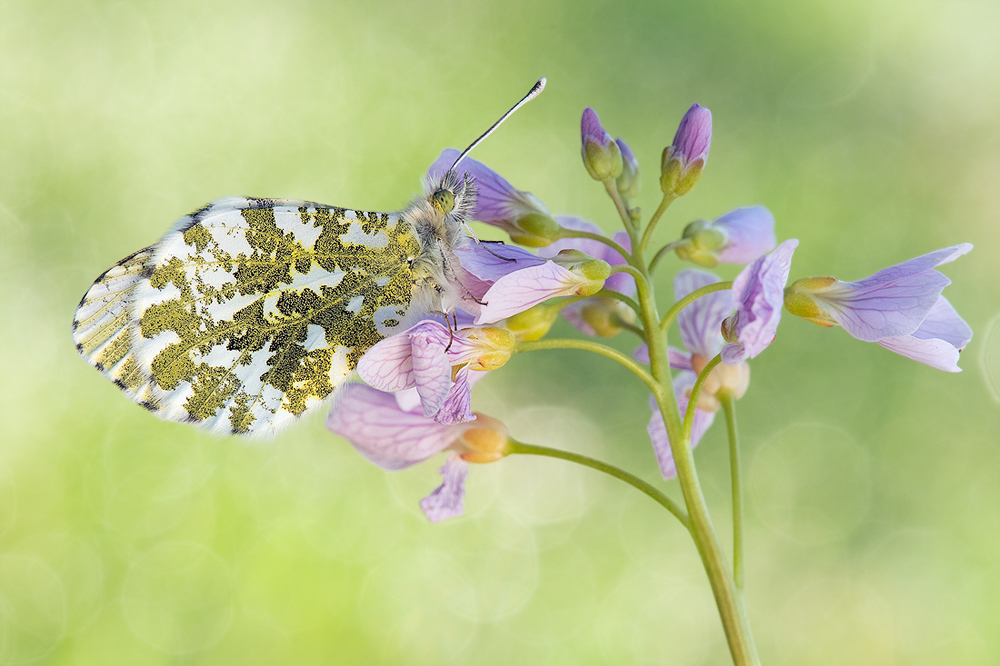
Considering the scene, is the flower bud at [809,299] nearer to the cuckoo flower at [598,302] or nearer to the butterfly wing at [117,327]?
the cuckoo flower at [598,302]

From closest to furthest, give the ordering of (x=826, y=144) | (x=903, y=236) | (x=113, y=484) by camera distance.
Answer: (x=113, y=484), (x=903, y=236), (x=826, y=144)

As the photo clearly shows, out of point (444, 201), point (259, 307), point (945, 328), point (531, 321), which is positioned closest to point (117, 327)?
point (259, 307)

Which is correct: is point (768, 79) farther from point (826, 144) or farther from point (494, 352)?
point (494, 352)

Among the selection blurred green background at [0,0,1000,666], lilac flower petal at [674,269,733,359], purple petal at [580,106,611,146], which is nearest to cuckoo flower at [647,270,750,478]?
lilac flower petal at [674,269,733,359]

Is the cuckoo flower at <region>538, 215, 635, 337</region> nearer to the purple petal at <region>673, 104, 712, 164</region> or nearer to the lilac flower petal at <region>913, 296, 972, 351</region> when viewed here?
the purple petal at <region>673, 104, 712, 164</region>

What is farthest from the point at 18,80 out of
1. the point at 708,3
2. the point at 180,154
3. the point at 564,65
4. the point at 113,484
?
the point at 708,3

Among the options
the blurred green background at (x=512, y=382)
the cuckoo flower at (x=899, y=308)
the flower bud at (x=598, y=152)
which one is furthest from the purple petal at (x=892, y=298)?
the blurred green background at (x=512, y=382)
